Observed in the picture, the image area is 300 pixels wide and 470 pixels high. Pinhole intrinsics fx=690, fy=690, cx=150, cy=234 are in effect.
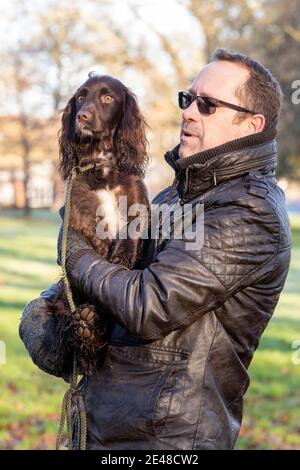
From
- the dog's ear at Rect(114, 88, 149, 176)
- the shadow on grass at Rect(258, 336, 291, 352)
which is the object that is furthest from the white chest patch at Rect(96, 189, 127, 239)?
the shadow on grass at Rect(258, 336, 291, 352)

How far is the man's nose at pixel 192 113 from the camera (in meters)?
2.73

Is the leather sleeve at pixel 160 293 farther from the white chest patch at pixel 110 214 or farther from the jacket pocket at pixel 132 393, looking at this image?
the white chest patch at pixel 110 214

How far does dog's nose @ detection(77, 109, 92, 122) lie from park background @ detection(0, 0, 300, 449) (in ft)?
2.88

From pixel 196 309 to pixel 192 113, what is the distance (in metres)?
0.82

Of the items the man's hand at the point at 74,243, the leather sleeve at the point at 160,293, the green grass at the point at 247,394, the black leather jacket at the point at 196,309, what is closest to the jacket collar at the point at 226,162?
the black leather jacket at the point at 196,309

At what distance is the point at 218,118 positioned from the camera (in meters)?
2.67

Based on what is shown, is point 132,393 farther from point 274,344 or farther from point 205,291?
point 274,344

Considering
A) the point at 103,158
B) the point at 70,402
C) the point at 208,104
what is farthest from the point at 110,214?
the point at 70,402
